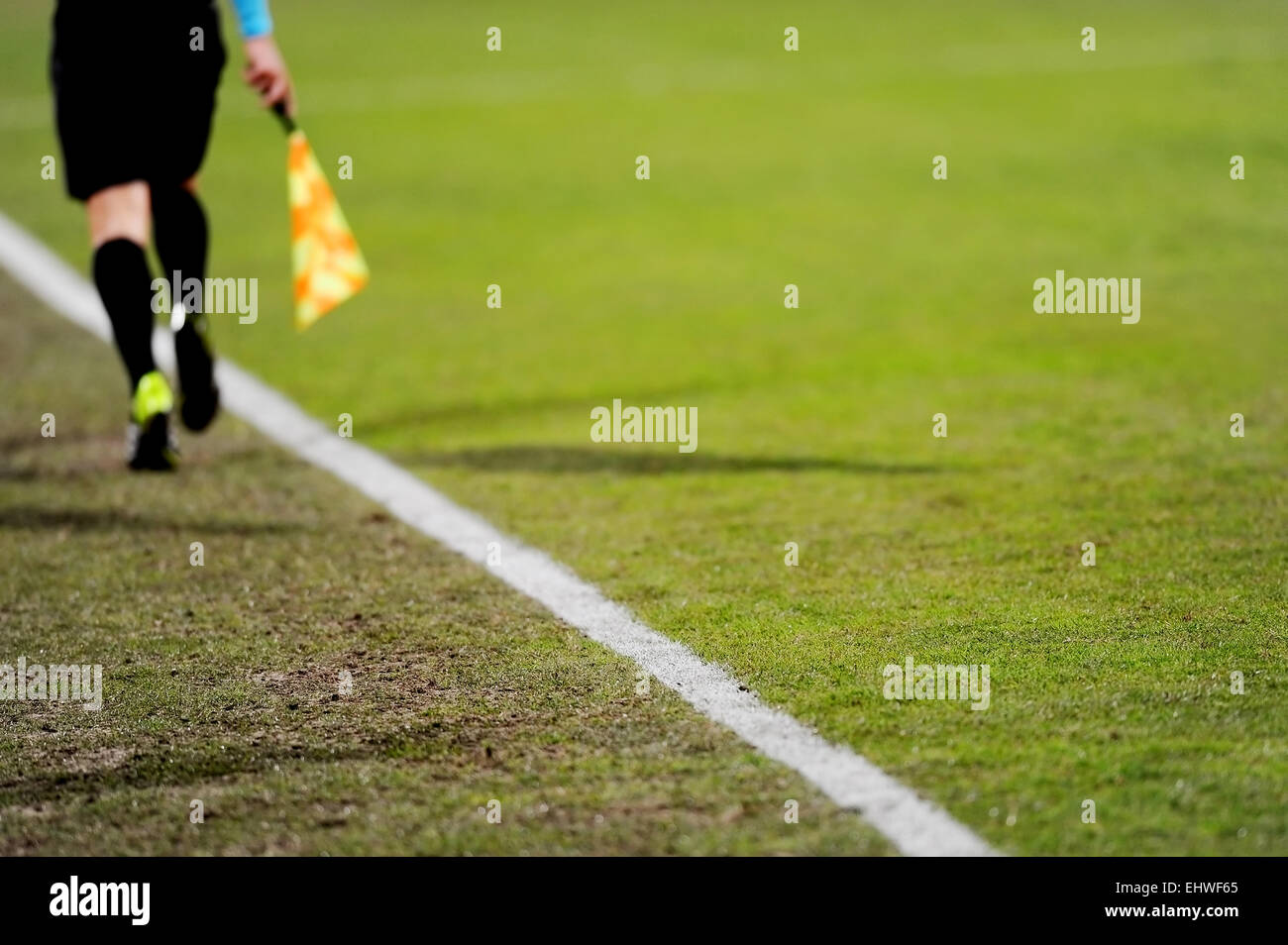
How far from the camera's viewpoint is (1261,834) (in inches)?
121

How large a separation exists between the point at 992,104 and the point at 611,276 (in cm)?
639

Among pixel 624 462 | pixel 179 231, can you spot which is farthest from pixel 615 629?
pixel 179 231

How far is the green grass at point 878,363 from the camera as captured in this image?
3.78 metres

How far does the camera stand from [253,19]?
5.45m

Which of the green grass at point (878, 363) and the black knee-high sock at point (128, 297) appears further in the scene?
the black knee-high sock at point (128, 297)

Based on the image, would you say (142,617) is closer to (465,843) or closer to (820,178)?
(465,843)

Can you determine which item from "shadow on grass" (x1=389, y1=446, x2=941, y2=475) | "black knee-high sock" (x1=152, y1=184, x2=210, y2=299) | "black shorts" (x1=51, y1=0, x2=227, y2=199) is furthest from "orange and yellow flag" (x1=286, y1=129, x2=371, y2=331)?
"shadow on grass" (x1=389, y1=446, x2=941, y2=475)

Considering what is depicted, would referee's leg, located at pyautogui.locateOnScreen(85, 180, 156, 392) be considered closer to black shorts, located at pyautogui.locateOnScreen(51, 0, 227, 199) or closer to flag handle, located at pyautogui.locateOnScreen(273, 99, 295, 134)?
black shorts, located at pyautogui.locateOnScreen(51, 0, 227, 199)

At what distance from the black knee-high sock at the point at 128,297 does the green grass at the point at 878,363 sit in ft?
2.05

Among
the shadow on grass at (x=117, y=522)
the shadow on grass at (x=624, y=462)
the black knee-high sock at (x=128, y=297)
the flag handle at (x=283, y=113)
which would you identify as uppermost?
the flag handle at (x=283, y=113)

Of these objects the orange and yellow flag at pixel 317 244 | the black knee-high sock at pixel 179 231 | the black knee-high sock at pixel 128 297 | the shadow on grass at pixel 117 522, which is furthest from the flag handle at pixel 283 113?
the shadow on grass at pixel 117 522

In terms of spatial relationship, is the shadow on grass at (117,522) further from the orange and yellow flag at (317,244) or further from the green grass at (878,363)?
the orange and yellow flag at (317,244)

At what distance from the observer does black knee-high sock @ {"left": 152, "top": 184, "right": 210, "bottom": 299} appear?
5.94 meters
